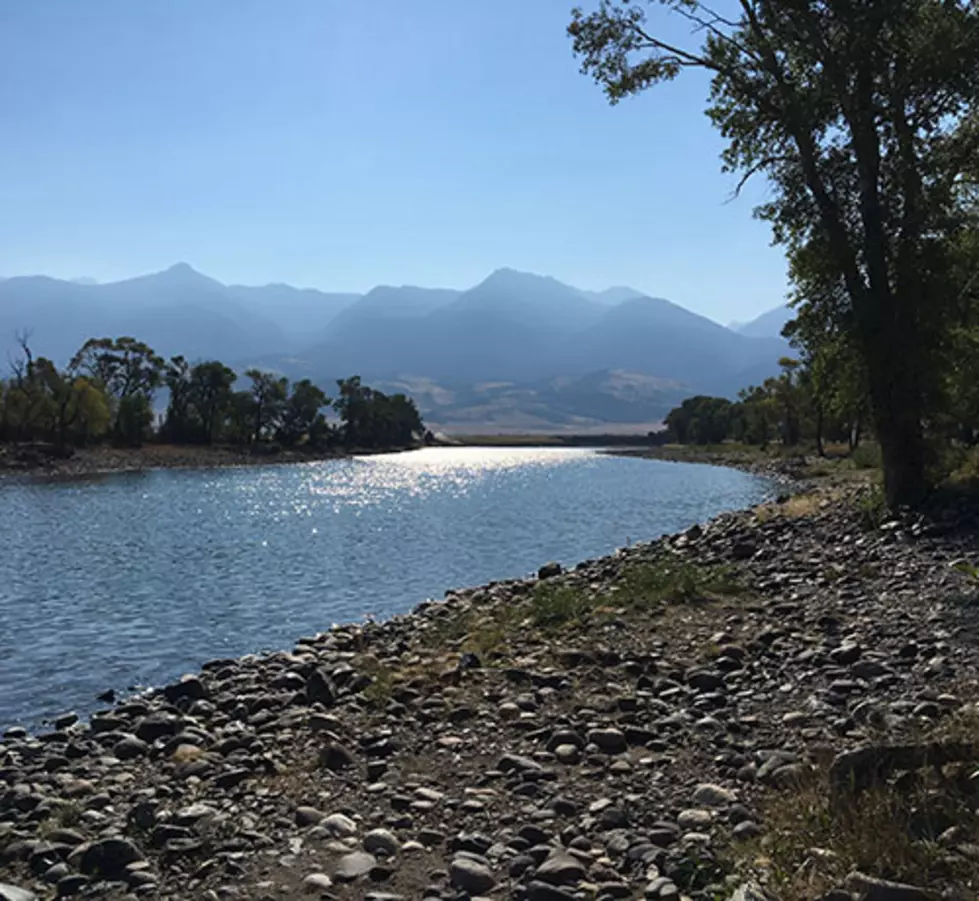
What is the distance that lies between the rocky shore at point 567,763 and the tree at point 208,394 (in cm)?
15578

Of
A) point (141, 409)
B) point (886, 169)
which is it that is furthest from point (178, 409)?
point (886, 169)

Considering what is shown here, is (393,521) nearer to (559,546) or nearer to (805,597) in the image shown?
(559,546)

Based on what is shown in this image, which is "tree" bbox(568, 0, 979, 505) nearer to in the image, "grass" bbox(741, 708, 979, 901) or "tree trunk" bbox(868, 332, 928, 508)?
"tree trunk" bbox(868, 332, 928, 508)

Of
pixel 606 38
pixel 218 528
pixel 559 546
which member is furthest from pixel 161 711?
pixel 218 528

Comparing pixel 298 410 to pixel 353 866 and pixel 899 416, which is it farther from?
pixel 353 866

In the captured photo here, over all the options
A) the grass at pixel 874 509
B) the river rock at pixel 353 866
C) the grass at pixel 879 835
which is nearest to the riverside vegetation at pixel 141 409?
the grass at pixel 874 509

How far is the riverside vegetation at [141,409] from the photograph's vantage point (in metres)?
128

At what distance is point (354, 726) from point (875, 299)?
19.2m

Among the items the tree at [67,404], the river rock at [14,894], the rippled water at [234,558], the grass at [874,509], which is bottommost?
the rippled water at [234,558]

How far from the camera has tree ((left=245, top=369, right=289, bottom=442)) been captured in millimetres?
175250

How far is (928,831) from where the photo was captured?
251 inches

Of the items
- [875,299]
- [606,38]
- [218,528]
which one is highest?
[606,38]

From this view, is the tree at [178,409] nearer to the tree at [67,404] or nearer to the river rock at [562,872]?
the tree at [67,404]

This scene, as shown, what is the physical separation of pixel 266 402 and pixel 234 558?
143373 millimetres
